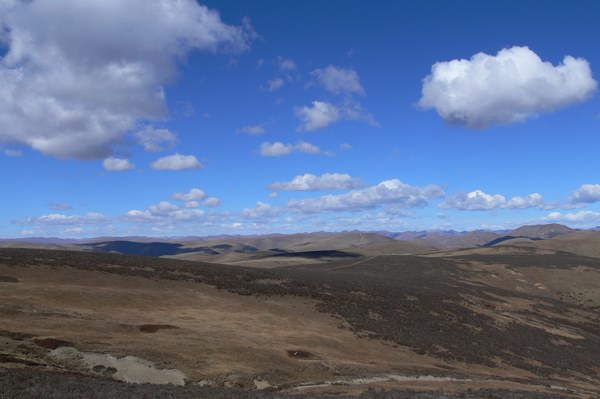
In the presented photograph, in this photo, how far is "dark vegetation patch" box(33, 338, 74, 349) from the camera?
102 ft

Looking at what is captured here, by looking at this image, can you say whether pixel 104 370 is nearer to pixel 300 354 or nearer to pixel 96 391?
pixel 96 391

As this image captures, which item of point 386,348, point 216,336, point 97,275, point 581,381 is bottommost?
point 581,381

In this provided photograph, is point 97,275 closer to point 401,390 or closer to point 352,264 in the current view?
point 401,390

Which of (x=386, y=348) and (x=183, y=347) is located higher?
(x=183, y=347)

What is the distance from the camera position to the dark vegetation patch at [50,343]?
3116 cm

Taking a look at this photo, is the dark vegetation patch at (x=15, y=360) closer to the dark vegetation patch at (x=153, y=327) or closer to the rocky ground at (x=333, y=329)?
the rocky ground at (x=333, y=329)

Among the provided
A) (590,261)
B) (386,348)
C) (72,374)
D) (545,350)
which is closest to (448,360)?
A: (386,348)

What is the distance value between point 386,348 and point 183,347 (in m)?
22.7

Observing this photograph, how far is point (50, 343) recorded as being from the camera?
31.5 m

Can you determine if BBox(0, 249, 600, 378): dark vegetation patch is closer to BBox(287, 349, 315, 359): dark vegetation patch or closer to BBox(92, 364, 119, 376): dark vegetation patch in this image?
BBox(287, 349, 315, 359): dark vegetation patch

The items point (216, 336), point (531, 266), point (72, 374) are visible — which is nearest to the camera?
point (72, 374)

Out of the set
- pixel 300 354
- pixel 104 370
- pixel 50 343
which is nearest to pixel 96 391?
pixel 104 370

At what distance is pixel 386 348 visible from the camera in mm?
50031

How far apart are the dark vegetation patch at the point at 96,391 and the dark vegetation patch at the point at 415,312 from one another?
26022 millimetres
